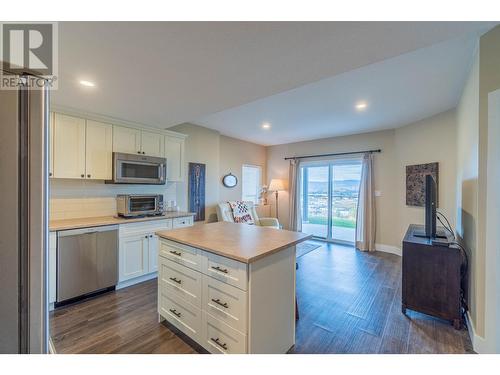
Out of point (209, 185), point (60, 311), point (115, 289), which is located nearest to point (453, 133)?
point (209, 185)

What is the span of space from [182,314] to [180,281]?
27cm

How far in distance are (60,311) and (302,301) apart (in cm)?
262

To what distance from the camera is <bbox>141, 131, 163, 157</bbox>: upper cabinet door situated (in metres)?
3.22

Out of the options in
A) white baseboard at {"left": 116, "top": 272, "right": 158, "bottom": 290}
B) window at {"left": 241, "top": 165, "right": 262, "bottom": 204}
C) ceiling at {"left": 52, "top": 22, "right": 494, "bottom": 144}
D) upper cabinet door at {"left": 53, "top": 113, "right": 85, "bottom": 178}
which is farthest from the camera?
window at {"left": 241, "top": 165, "right": 262, "bottom": 204}

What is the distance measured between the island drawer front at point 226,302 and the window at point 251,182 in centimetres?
393

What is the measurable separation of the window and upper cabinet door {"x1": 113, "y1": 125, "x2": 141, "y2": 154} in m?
2.76

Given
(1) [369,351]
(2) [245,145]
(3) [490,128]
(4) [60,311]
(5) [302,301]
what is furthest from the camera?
(2) [245,145]

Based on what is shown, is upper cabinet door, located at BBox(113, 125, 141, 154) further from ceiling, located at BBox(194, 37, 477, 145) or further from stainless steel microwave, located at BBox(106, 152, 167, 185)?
ceiling, located at BBox(194, 37, 477, 145)

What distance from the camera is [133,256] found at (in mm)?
2818

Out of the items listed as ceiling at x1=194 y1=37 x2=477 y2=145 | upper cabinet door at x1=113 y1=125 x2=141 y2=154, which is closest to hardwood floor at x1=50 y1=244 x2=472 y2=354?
upper cabinet door at x1=113 y1=125 x2=141 y2=154

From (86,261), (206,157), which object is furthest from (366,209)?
(86,261)

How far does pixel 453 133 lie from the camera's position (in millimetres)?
3305

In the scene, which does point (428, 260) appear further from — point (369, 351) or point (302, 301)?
point (302, 301)

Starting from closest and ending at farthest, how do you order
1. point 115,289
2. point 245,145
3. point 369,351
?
point 369,351
point 115,289
point 245,145
